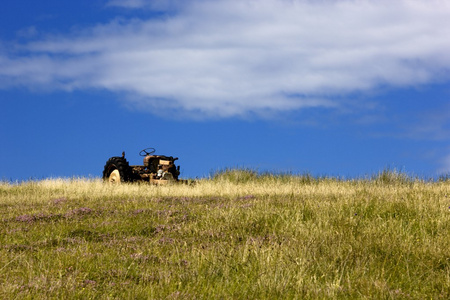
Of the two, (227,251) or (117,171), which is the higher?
(117,171)

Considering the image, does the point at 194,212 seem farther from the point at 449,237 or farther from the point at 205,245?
the point at 449,237

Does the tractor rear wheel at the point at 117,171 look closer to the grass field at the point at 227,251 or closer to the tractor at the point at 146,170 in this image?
the tractor at the point at 146,170

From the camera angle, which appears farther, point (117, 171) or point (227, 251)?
point (117, 171)

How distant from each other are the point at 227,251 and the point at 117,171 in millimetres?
16534

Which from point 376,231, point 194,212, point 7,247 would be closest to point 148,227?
point 194,212

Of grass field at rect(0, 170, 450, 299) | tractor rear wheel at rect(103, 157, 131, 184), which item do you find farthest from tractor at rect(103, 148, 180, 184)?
grass field at rect(0, 170, 450, 299)

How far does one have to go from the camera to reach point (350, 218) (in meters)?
9.88

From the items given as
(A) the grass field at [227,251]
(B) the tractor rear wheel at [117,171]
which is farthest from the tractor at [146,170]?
(A) the grass field at [227,251]

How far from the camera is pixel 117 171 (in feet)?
77.0

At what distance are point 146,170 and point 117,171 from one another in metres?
1.48

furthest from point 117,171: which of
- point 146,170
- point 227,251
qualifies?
point 227,251

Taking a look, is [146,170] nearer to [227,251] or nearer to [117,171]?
[117,171]

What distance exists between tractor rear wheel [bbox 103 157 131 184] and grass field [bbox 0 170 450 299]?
26.6 ft

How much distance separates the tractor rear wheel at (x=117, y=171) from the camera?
22.9 meters
